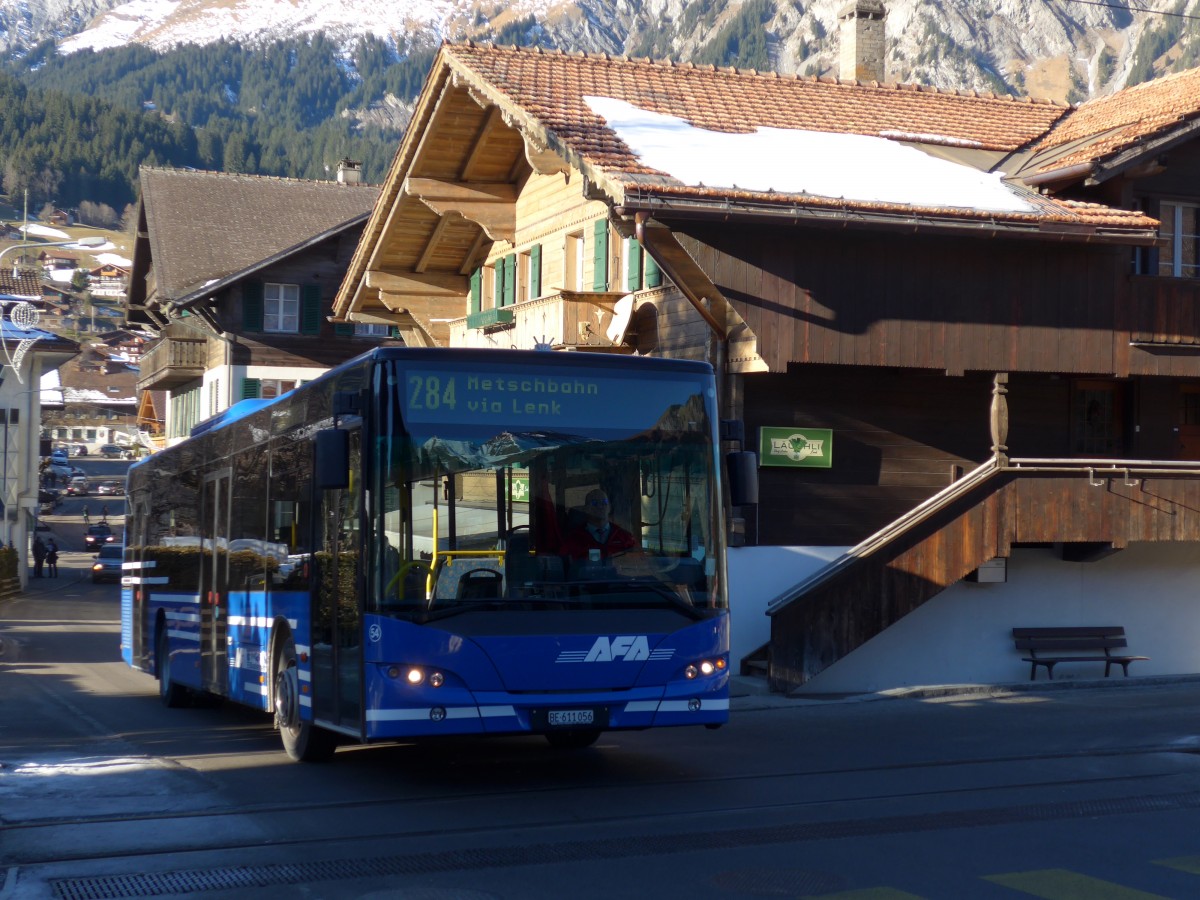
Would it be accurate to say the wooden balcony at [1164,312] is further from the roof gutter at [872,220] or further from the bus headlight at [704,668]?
the bus headlight at [704,668]

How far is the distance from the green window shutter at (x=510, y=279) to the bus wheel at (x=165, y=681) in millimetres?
11402

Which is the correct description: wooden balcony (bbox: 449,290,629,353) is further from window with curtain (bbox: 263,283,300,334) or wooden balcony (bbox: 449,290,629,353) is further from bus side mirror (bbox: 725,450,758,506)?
window with curtain (bbox: 263,283,300,334)

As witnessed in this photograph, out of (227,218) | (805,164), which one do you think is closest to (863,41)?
(805,164)

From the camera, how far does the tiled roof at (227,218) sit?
1860 inches

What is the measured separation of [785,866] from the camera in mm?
8570

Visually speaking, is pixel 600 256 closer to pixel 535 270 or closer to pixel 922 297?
pixel 535 270

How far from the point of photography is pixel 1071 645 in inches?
853

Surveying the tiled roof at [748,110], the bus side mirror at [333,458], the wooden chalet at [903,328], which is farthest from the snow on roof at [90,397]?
the bus side mirror at [333,458]

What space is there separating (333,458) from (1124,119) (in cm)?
1683

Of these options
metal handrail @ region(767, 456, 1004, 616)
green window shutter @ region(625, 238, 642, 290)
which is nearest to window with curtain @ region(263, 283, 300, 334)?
green window shutter @ region(625, 238, 642, 290)

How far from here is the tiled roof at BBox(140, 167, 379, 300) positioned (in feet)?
155

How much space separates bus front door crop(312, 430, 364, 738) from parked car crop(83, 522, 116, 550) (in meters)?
57.1

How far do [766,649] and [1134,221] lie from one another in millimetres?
7252

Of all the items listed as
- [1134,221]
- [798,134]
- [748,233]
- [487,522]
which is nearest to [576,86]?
[798,134]
